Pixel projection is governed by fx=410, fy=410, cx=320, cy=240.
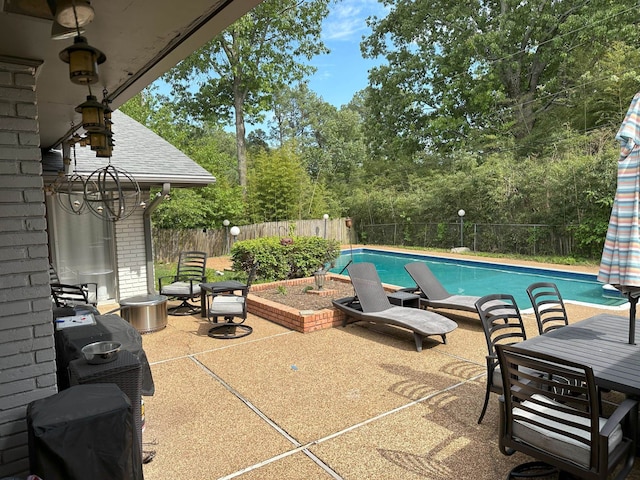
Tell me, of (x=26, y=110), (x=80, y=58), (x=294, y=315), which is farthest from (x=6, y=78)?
(x=294, y=315)

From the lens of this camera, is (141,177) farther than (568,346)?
Yes

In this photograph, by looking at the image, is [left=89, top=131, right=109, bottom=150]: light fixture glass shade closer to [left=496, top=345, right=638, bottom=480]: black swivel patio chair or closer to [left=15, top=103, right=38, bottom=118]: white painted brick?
[left=15, top=103, right=38, bottom=118]: white painted brick

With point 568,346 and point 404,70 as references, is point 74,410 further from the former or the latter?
point 404,70

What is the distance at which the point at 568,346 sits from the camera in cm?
304

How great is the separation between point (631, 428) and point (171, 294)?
19.6ft

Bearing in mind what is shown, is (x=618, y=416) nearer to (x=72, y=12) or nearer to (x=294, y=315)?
(x=72, y=12)

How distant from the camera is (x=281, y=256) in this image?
8.58m

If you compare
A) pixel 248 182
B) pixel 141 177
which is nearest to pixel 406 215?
pixel 248 182

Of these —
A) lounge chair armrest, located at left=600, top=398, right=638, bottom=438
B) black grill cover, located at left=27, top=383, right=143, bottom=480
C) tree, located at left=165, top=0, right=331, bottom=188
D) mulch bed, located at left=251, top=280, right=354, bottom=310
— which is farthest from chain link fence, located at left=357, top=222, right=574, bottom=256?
black grill cover, located at left=27, top=383, right=143, bottom=480

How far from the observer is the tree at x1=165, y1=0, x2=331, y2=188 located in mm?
20312

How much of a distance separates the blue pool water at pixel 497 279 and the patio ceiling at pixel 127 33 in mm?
7677

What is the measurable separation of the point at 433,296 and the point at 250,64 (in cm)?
1815

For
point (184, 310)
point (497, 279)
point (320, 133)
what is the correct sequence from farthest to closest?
1. point (320, 133)
2. point (497, 279)
3. point (184, 310)

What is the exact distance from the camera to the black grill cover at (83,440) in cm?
172
